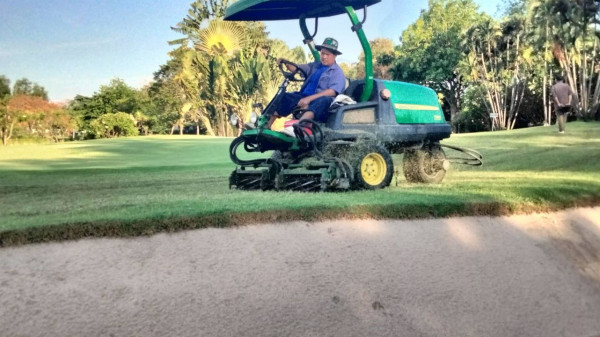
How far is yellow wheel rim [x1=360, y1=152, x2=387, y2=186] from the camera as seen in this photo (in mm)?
7320

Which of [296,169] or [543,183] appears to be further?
[543,183]

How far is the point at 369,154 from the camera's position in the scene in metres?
7.25

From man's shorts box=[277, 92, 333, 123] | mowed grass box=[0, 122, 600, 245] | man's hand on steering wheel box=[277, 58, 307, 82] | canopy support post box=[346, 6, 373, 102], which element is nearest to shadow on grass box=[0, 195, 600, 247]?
mowed grass box=[0, 122, 600, 245]

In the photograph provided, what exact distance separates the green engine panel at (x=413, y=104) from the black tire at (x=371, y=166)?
0.73 meters

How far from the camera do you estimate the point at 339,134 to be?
7195 mm

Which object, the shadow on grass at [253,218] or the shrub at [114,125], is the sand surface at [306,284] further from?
the shrub at [114,125]

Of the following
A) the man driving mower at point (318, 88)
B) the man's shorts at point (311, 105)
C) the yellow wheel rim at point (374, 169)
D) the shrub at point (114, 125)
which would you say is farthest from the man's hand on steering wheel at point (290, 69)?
the shrub at point (114, 125)

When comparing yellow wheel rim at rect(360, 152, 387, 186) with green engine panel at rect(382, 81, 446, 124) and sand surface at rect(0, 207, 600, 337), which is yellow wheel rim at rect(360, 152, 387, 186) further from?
sand surface at rect(0, 207, 600, 337)

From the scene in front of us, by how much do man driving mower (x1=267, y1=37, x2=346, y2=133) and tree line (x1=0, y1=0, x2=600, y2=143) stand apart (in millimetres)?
770

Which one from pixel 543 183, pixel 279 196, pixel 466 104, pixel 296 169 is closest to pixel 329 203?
pixel 279 196

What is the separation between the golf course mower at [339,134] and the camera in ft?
22.9

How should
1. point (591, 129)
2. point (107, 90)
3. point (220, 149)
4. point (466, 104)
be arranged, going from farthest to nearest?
point (466, 104), point (591, 129), point (220, 149), point (107, 90)

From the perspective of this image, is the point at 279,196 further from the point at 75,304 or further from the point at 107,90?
the point at 107,90

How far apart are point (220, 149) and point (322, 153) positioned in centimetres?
953
